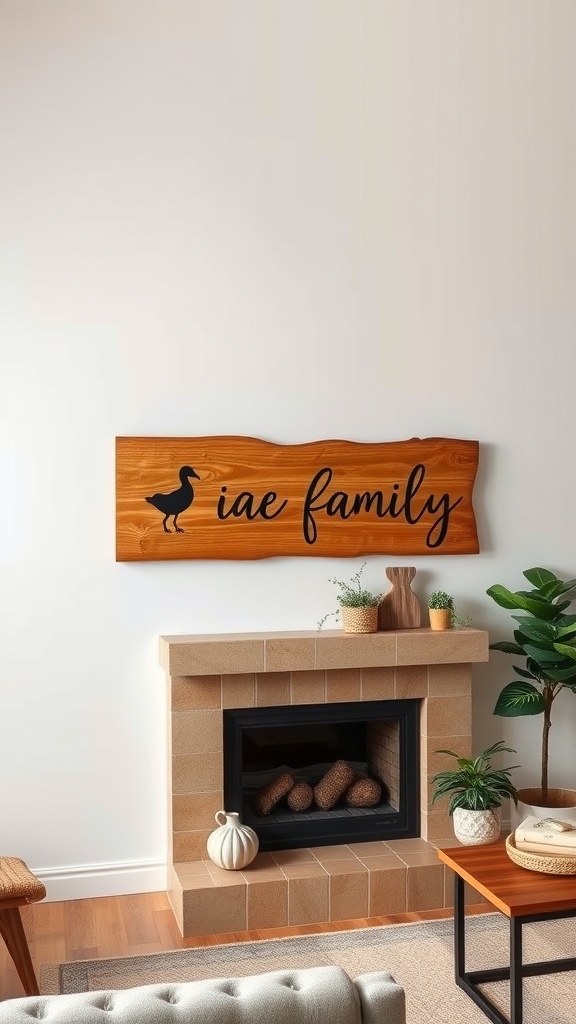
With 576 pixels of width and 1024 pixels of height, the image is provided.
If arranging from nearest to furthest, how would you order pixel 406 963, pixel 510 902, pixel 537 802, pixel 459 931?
pixel 510 902
pixel 459 931
pixel 406 963
pixel 537 802

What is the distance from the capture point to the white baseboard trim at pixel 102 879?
3697 mm

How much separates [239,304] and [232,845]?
2.05 metres

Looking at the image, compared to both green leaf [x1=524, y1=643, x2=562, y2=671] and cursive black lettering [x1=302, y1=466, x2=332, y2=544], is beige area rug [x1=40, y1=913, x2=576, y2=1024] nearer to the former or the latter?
green leaf [x1=524, y1=643, x2=562, y2=671]

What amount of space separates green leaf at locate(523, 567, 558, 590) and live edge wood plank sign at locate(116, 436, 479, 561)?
24 centimetres

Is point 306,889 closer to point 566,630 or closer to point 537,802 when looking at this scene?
point 537,802

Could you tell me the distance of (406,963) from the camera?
316 centimetres

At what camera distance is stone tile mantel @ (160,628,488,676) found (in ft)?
11.7

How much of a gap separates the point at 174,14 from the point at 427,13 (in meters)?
1.09

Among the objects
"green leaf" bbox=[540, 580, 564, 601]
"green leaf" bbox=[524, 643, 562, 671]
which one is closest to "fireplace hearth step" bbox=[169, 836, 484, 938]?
"green leaf" bbox=[524, 643, 562, 671]

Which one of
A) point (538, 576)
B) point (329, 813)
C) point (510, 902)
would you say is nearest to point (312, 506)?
point (538, 576)

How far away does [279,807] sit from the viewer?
3.92 metres

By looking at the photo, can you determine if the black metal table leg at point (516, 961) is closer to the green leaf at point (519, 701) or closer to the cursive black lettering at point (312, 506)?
the green leaf at point (519, 701)

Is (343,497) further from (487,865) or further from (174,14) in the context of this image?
(174,14)

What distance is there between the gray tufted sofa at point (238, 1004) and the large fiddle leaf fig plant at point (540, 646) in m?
2.40
